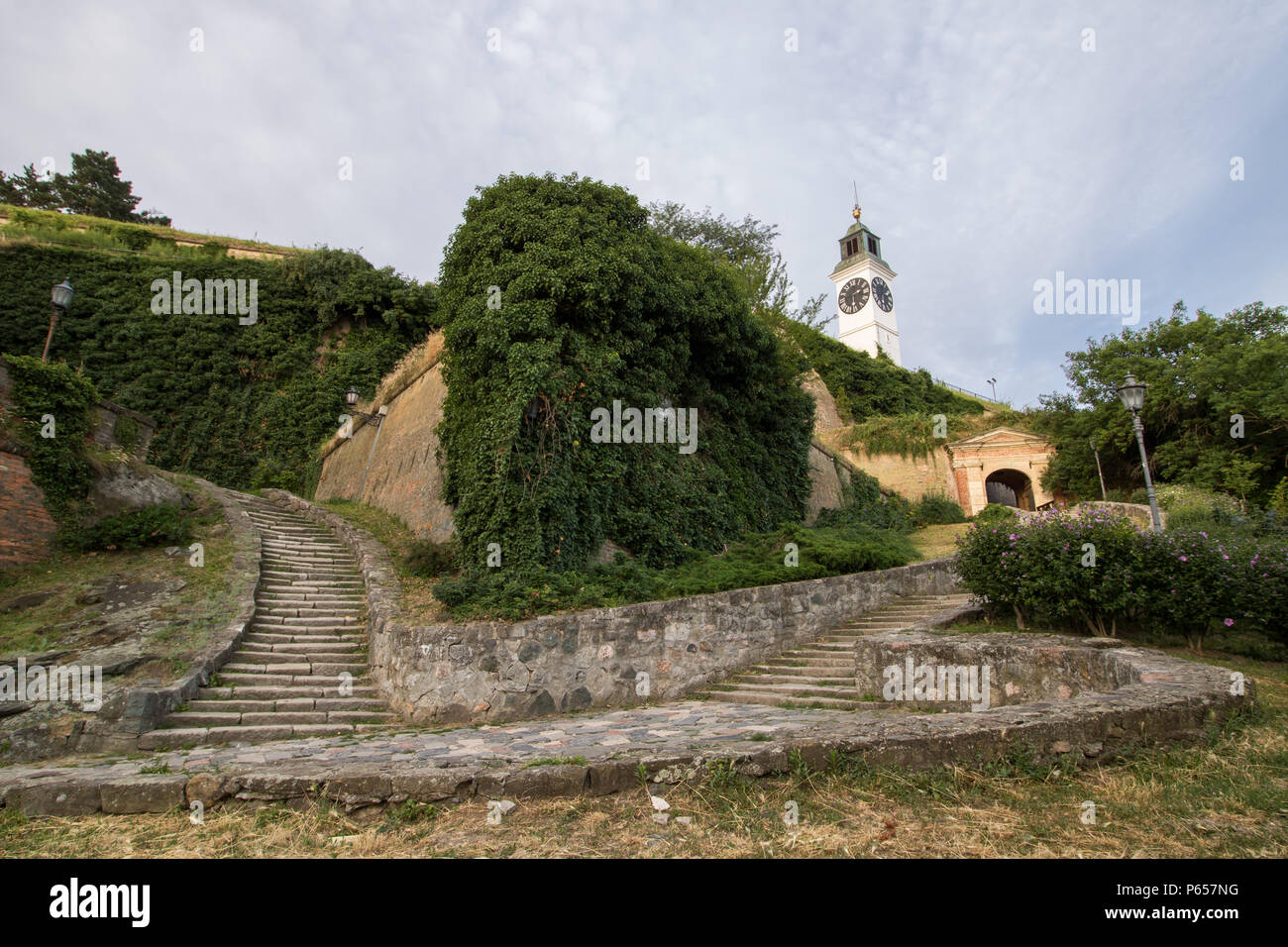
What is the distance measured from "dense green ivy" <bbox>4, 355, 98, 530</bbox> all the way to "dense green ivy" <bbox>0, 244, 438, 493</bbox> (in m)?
9.89

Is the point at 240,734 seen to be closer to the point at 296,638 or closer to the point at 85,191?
the point at 296,638

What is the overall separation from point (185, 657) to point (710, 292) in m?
10.8

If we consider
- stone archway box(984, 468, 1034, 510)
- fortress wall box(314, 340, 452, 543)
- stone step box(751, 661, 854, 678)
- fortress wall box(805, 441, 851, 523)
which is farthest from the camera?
stone archway box(984, 468, 1034, 510)

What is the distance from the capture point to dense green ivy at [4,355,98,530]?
10156 millimetres

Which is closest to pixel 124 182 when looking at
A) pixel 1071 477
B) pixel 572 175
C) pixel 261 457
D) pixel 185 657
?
pixel 261 457

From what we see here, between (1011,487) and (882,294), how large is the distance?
35.3 m

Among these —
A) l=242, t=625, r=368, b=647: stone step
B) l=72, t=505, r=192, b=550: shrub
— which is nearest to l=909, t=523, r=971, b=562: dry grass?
l=242, t=625, r=368, b=647: stone step

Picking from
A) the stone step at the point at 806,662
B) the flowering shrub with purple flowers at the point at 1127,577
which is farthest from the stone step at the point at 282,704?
the flowering shrub with purple flowers at the point at 1127,577

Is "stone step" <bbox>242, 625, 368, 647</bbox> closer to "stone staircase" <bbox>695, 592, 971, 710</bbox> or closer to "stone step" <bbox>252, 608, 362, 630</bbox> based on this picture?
"stone step" <bbox>252, 608, 362, 630</bbox>

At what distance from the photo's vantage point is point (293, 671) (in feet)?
27.4

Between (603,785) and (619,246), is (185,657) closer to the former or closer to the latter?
(603,785)

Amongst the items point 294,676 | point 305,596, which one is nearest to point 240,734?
point 294,676

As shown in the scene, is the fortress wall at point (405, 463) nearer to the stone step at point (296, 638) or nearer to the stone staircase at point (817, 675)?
the stone step at point (296, 638)

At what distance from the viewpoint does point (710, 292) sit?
1339cm
